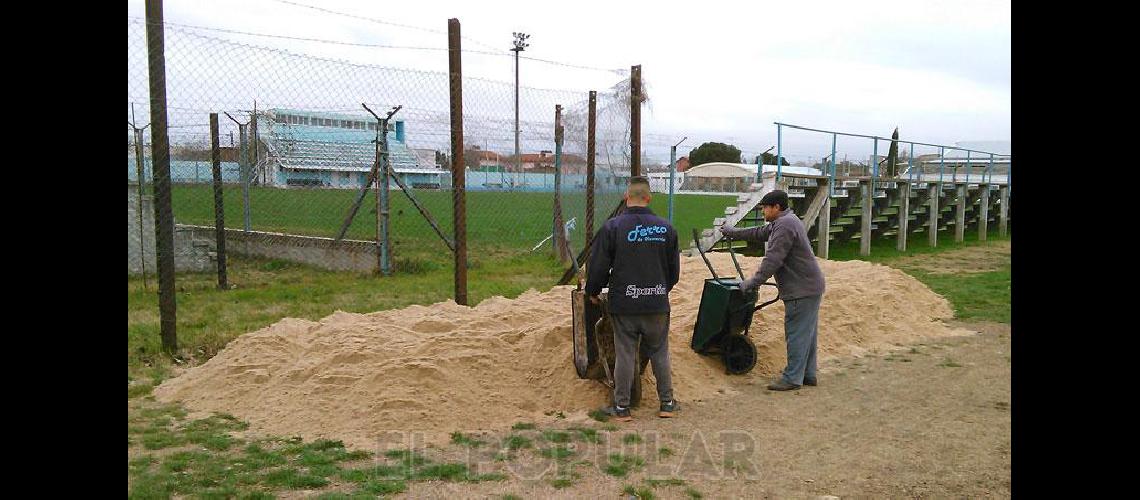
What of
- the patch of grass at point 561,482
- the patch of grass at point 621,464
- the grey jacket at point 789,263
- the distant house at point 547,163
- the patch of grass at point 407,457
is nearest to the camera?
the patch of grass at point 561,482

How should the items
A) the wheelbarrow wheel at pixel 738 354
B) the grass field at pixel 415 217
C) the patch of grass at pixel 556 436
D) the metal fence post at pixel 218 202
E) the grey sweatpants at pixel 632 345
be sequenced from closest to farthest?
the patch of grass at pixel 556 436
the grey sweatpants at pixel 632 345
the wheelbarrow wheel at pixel 738 354
the metal fence post at pixel 218 202
the grass field at pixel 415 217

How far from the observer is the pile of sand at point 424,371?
211 inches

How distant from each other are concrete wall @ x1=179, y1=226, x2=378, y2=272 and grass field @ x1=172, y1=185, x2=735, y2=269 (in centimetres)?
64

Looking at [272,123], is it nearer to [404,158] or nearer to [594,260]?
[404,158]

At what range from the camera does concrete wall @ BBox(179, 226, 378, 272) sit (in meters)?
11.5

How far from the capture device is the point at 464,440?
504 cm

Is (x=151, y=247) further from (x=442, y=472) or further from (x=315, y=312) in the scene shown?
(x=442, y=472)

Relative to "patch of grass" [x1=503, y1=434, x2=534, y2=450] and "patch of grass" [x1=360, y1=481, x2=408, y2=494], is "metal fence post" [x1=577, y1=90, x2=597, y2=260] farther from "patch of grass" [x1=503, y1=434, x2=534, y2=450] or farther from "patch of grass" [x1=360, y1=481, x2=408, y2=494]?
"patch of grass" [x1=360, y1=481, x2=408, y2=494]

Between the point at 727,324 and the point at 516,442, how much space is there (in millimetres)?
2460

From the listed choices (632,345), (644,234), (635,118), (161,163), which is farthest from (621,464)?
(635,118)

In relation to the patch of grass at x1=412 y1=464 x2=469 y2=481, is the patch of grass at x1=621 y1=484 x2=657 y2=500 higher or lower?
lower

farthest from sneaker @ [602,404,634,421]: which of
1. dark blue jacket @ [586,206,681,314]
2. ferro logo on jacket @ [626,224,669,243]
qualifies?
ferro logo on jacket @ [626,224,669,243]

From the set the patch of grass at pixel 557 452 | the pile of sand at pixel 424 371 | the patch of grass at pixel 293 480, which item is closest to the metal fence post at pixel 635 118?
the pile of sand at pixel 424 371

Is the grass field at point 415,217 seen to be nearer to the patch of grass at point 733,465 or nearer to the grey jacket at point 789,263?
the grey jacket at point 789,263
